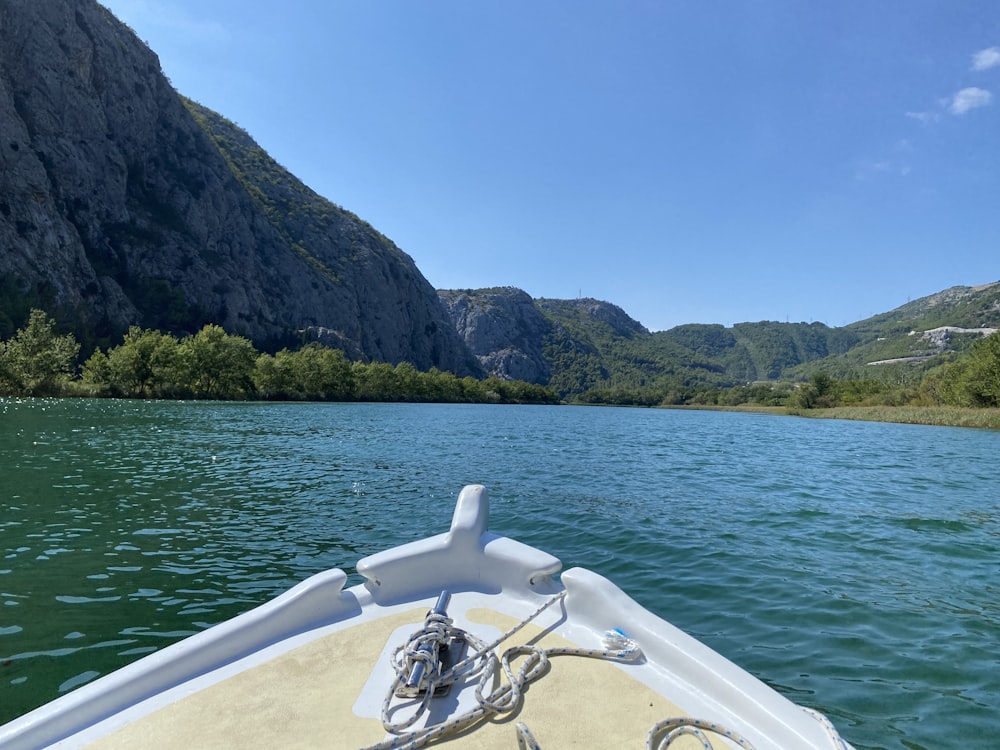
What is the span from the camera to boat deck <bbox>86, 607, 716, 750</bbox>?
3613 mm

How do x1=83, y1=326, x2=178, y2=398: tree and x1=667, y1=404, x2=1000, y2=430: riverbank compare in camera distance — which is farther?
x1=83, y1=326, x2=178, y2=398: tree

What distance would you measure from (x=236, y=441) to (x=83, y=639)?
25642 millimetres

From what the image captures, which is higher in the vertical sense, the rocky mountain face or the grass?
the rocky mountain face

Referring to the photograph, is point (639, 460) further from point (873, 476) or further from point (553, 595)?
point (553, 595)

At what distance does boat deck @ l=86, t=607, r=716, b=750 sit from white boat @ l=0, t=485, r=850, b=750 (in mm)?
13

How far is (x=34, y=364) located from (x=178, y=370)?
1699 cm

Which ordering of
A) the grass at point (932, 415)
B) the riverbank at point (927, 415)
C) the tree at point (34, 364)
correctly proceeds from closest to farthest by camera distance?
the tree at point (34, 364) < the grass at point (932, 415) < the riverbank at point (927, 415)

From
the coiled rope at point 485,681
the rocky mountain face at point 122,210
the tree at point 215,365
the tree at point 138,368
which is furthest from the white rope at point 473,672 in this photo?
the rocky mountain face at point 122,210

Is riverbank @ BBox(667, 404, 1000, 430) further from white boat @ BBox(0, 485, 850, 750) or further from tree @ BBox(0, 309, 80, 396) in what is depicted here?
tree @ BBox(0, 309, 80, 396)

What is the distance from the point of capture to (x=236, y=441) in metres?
31.0

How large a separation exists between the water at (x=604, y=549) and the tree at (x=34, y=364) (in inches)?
1956

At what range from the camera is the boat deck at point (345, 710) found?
361 cm

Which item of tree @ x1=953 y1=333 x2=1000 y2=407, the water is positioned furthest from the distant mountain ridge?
tree @ x1=953 y1=333 x2=1000 y2=407

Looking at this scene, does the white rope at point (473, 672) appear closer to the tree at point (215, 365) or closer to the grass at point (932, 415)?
the grass at point (932, 415)
